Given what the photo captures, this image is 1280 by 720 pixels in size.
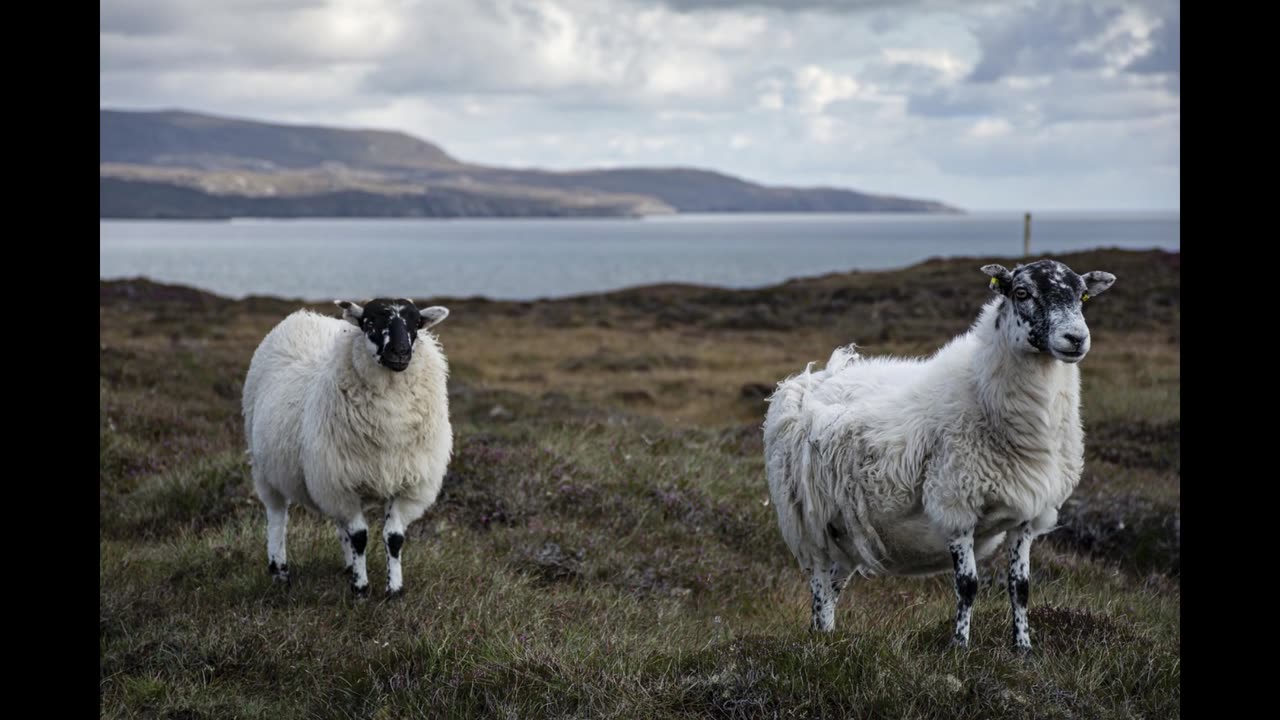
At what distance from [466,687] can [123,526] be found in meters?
6.17

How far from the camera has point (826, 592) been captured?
6.83 metres

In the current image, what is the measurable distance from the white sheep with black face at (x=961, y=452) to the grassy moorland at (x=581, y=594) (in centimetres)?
53

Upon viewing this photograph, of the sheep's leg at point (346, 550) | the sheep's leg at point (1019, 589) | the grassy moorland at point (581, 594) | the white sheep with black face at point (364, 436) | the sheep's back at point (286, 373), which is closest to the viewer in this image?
the grassy moorland at point (581, 594)

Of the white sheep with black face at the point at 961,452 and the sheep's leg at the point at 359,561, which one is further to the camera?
the sheep's leg at the point at 359,561

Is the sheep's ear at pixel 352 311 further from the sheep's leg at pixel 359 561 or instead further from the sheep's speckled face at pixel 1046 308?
the sheep's speckled face at pixel 1046 308

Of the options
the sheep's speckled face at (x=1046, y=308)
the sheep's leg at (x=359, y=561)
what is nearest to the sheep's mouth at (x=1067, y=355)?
the sheep's speckled face at (x=1046, y=308)

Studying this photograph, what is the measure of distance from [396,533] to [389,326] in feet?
5.16

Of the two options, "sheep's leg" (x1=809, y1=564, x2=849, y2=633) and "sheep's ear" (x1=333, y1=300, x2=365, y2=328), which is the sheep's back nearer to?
"sheep's ear" (x1=333, y1=300, x2=365, y2=328)

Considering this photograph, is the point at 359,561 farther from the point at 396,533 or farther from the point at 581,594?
the point at 581,594

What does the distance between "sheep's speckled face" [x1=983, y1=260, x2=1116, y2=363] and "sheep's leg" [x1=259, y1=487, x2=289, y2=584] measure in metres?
5.75

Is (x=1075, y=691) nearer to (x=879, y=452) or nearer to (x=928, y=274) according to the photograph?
(x=879, y=452)

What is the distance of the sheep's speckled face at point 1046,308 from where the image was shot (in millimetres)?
5359
